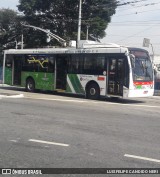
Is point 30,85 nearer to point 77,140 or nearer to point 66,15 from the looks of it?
point 77,140

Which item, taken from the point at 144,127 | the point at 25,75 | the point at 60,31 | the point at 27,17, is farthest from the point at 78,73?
the point at 27,17

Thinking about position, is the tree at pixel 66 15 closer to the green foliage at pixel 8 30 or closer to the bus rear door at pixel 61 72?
the green foliage at pixel 8 30

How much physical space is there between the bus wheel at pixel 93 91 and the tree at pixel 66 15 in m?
33.0

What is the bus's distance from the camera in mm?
20672

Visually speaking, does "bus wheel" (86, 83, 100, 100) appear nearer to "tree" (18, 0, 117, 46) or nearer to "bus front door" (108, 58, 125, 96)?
"bus front door" (108, 58, 125, 96)

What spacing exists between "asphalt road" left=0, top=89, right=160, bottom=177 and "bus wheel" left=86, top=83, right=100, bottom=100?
733 cm

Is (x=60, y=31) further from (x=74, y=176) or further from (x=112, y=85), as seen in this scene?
(x=74, y=176)

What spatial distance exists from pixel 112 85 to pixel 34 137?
11.9m

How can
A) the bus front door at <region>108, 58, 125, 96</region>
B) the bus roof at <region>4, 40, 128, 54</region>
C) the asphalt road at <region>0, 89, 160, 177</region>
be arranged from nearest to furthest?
the asphalt road at <region>0, 89, 160, 177</region> → the bus front door at <region>108, 58, 125, 96</region> → the bus roof at <region>4, 40, 128, 54</region>

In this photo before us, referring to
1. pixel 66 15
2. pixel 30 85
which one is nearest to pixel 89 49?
pixel 30 85

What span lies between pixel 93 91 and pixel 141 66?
9.67 ft

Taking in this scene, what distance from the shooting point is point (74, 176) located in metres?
6.50

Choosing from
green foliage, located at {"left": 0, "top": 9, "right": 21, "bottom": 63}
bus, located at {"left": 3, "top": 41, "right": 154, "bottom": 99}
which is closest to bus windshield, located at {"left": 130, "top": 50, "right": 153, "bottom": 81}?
bus, located at {"left": 3, "top": 41, "right": 154, "bottom": 99}

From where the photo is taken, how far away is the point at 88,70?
22.6m
